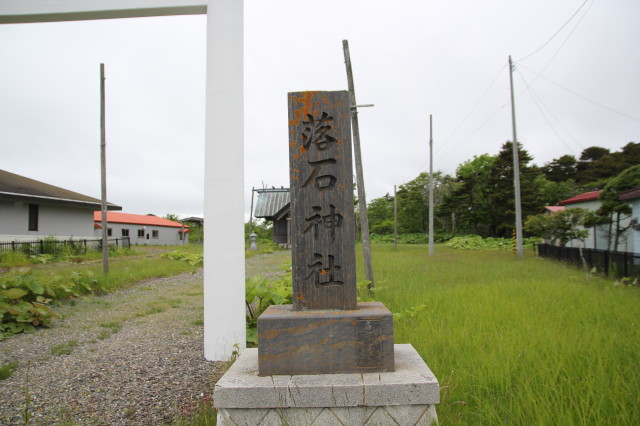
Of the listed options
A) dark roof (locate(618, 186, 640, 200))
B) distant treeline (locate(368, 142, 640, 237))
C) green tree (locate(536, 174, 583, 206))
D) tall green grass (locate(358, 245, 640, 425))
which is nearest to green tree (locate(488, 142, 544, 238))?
distant treeline (locate(368, 142, 640, 237))

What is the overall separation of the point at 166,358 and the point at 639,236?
14263mm

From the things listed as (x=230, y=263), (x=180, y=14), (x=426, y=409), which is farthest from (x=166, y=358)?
(x=180, y=14)

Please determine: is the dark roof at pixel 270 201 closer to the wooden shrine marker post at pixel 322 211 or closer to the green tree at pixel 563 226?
the green tree at pixel 563 226

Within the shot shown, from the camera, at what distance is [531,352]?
3432mm

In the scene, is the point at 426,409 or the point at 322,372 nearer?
the point at 426,409

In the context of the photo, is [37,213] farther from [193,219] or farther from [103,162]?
[193,219]

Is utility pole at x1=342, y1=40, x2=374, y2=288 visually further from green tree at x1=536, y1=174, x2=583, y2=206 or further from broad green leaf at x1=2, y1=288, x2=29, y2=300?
green tree at x1=536, y1=174, x2=583, y2=206

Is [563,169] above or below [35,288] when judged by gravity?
above

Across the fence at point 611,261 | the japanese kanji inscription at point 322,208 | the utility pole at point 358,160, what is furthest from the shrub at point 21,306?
the fence at point 611,261

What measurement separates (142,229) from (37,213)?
15.8 meters

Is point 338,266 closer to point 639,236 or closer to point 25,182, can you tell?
point 639,236

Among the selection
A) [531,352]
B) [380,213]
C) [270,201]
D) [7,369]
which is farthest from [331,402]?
[380,213]

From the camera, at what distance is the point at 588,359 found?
3.21 metres

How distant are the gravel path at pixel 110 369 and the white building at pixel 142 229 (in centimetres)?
2701
